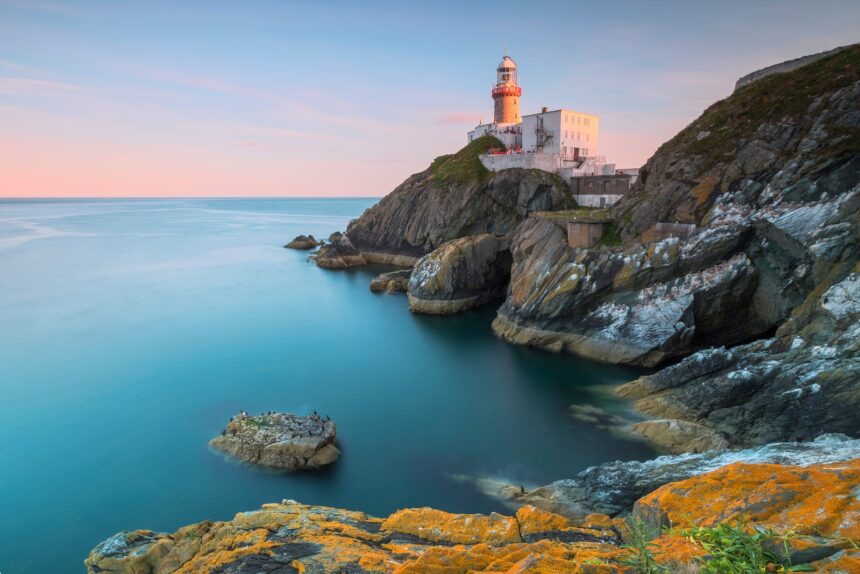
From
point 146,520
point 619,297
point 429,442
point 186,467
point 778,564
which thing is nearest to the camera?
point 778,564

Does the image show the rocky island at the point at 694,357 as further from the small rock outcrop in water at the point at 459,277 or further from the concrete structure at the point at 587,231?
the concrete structure at the point at 587,231

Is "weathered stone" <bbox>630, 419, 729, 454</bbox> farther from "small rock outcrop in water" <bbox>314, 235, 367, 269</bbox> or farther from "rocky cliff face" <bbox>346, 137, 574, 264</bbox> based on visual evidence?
"small rock outcrop in water" <bbox>314, 235, 367, 269</bbox>

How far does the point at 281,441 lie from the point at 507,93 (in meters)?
68.7

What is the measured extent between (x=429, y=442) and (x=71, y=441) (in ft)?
65.9

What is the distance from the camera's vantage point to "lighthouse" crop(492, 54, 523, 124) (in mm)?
75688

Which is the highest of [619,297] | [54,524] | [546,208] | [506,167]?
[506,167]

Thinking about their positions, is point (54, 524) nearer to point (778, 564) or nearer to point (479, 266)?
point (778, 564)

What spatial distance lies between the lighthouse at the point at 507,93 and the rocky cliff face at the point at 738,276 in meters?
40.9

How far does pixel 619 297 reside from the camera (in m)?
34.5

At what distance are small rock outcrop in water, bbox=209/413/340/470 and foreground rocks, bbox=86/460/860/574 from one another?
6392 mm

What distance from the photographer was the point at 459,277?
49.5 meters

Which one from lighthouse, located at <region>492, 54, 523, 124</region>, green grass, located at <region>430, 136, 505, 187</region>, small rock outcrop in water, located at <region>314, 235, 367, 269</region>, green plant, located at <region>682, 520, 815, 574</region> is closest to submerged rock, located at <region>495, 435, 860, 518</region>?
green plant, located at <region>682, 520, 815, 574</region>

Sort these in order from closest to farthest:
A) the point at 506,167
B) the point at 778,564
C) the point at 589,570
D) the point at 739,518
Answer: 1. the point at 778,564
2. the point at 589,570
3. the point at 739,518
4. the point at 506,167

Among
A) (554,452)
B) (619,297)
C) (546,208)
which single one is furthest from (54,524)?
(546,208)
